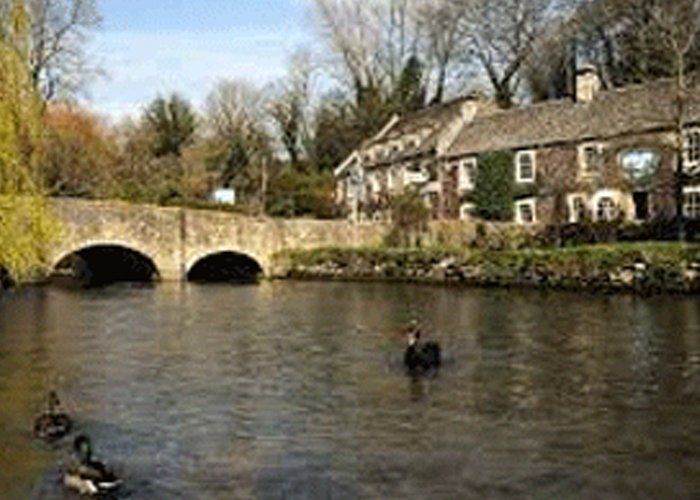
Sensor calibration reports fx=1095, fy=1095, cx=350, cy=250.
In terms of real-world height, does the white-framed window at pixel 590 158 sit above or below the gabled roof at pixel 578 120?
below

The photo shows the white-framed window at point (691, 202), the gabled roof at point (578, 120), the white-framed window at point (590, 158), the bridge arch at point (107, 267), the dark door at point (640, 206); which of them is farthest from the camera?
the bridge arch at point (107, 267)

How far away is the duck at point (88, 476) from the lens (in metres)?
13.0

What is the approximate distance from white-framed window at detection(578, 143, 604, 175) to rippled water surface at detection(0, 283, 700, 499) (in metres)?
17.7

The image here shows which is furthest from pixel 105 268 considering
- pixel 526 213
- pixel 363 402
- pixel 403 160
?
pixel 363 402

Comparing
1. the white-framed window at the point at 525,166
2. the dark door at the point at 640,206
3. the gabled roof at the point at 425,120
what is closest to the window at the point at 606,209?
the dark door at the point at 640,206

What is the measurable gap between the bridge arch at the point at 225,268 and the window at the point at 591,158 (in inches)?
657

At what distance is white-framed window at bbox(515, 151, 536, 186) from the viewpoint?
2141 inches

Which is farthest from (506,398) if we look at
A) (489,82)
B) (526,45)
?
(489,82)

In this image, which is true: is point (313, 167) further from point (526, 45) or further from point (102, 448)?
point (102, 448)

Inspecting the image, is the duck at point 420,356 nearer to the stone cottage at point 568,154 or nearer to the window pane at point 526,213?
the stone cottage at point 568,154

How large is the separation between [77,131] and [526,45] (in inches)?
1200

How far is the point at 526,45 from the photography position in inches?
2753

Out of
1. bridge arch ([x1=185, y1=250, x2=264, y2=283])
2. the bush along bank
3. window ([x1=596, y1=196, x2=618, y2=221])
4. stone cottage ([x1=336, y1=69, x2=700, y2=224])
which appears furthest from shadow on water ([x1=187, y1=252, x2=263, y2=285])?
window ([x1=596, y1=196, x2=618, y2=221])

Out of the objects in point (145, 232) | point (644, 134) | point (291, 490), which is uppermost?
point (644, 134)
